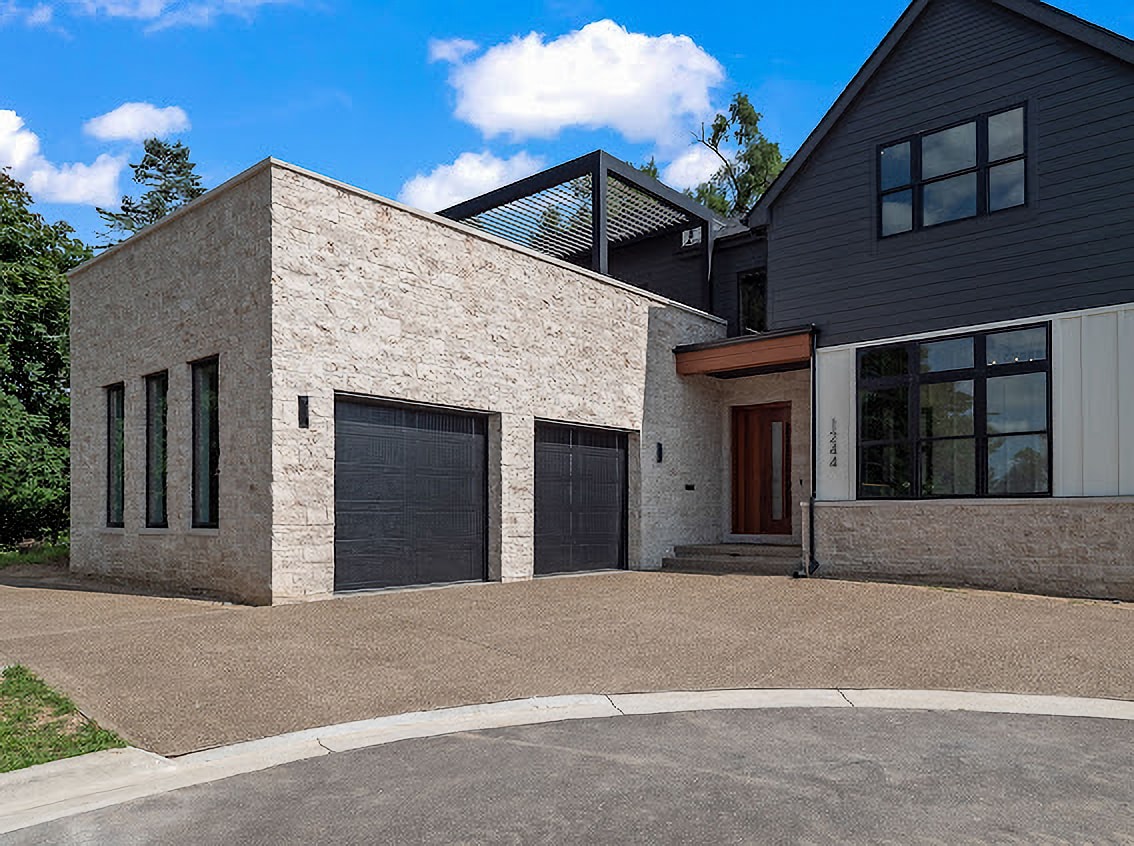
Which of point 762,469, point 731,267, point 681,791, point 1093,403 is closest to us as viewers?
point 681,791

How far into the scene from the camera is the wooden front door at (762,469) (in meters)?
15.0

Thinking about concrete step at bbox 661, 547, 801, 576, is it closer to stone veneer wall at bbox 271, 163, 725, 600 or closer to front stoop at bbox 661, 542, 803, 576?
front stoop at bbox 661, 542, 803, 576

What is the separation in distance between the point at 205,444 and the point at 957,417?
395 inches

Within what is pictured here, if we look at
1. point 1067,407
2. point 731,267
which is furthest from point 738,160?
point 1067,407

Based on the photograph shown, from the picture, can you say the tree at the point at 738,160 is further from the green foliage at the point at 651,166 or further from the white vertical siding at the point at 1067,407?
the white vertical siding at the point at 1067,407

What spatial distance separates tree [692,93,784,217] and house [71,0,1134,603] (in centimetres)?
1605

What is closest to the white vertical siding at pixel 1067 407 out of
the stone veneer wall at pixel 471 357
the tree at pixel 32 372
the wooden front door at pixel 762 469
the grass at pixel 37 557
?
the wooden front door at pixel 762 469

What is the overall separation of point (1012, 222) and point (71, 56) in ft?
58.8

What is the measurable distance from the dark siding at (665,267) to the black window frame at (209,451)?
381 inches

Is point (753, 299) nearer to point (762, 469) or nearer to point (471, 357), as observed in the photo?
point (762, 469)

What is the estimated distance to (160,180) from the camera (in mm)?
42531

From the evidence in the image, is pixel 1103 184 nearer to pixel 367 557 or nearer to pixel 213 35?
pixel 367 557

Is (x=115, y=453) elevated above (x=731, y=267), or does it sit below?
below

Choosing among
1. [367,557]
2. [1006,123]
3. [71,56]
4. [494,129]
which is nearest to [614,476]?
[367,557]
